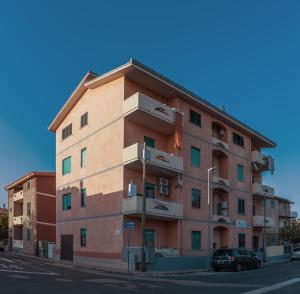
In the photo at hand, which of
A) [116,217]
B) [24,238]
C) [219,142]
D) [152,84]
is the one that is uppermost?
[152,84]

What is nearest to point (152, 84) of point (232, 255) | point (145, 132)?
point (145, 132)

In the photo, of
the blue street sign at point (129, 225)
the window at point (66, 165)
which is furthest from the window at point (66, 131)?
the blue street sign at point (129, 225)

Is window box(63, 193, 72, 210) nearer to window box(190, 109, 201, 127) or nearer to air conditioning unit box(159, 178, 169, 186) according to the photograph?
air conditioning unit box(159, 178, 169, 186)

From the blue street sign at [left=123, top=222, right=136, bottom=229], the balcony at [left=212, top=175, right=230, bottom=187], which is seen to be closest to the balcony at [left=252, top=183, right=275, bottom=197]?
the balcony at [left=212, top=175, right=230, bottom=187]

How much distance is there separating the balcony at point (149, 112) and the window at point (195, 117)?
125 inches

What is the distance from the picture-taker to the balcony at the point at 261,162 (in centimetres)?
4741

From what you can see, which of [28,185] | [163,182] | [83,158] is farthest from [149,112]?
[28,185]

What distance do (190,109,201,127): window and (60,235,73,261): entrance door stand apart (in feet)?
48.6

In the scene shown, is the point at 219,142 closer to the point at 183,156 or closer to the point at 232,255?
the point at 183,156

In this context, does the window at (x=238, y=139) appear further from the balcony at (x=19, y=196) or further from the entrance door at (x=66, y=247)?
the balcony at (x=19, y=196)

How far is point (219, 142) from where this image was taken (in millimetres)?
41031

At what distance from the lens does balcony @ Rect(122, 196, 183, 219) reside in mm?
30516

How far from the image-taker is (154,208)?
3134cm

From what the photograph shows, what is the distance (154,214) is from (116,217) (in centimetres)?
295
